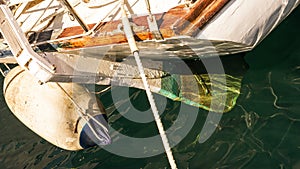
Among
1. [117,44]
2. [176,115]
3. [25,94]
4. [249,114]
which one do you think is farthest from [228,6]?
[25,94]

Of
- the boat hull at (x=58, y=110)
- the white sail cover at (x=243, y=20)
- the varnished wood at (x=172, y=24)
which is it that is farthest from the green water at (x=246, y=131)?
the varnished wood at (x=172, y=24)

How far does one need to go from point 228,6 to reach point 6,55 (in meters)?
2.93

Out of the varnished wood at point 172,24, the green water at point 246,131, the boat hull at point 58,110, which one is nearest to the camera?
the varnished wood at point 172,24

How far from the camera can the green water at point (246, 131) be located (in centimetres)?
527

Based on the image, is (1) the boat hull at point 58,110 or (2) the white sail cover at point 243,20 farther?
(1) the boat hull at point 58,110

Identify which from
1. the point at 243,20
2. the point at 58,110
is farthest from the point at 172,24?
the point at 58,110

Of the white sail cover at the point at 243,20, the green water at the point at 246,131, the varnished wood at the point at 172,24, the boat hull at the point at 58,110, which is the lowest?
the green water at the point at 246,131

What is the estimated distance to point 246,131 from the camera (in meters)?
5.54

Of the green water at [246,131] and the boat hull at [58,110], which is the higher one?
the boat hull at [58,110]

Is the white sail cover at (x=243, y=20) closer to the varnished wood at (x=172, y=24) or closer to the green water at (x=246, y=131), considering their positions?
the varnished wood at (x=172, y=24)

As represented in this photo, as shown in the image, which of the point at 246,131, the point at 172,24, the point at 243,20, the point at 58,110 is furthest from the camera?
the point at 246,131

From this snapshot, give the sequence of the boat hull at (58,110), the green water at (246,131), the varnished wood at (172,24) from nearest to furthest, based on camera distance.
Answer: the varnished wood at (172,24) → the green water at (246,131) → the boat hull at (58,110)

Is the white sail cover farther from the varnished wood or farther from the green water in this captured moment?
the green water

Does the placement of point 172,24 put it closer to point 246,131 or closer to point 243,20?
point 243,20
